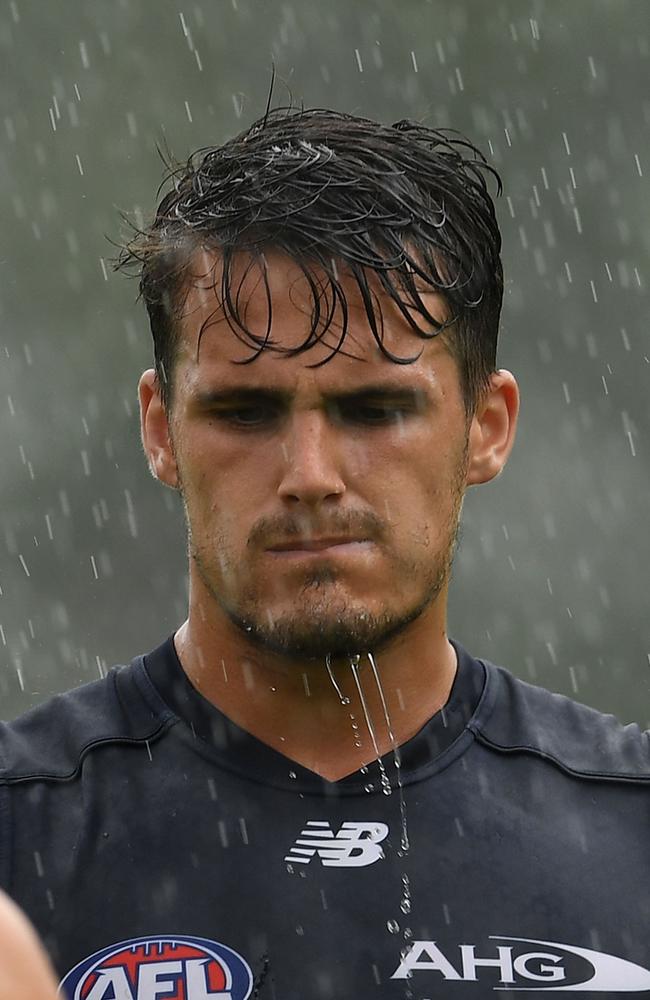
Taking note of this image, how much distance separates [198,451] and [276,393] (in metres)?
0.20

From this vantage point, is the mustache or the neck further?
the neck

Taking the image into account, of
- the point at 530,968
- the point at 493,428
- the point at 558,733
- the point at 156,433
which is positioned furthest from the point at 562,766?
the point at 156,433

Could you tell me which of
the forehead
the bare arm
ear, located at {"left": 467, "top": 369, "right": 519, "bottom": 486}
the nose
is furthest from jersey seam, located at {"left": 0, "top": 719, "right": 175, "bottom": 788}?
the bare arm

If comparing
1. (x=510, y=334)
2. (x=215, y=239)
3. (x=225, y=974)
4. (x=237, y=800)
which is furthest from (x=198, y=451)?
(x=510, y=334)

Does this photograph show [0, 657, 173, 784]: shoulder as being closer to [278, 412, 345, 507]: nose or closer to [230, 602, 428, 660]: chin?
[230, 602, 428, 660]: chin

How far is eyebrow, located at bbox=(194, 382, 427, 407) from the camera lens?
2939 millimetres

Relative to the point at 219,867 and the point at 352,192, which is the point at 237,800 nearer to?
the point at 219,867

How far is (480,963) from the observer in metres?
2.88

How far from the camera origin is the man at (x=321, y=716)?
9.43 feet

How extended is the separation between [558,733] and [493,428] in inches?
24.8

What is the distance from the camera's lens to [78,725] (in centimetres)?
313

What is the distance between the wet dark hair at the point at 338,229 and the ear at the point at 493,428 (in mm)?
42

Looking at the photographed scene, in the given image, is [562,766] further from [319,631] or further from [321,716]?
[319,631]

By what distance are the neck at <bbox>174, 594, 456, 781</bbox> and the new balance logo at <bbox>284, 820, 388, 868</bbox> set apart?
112 millimetres
